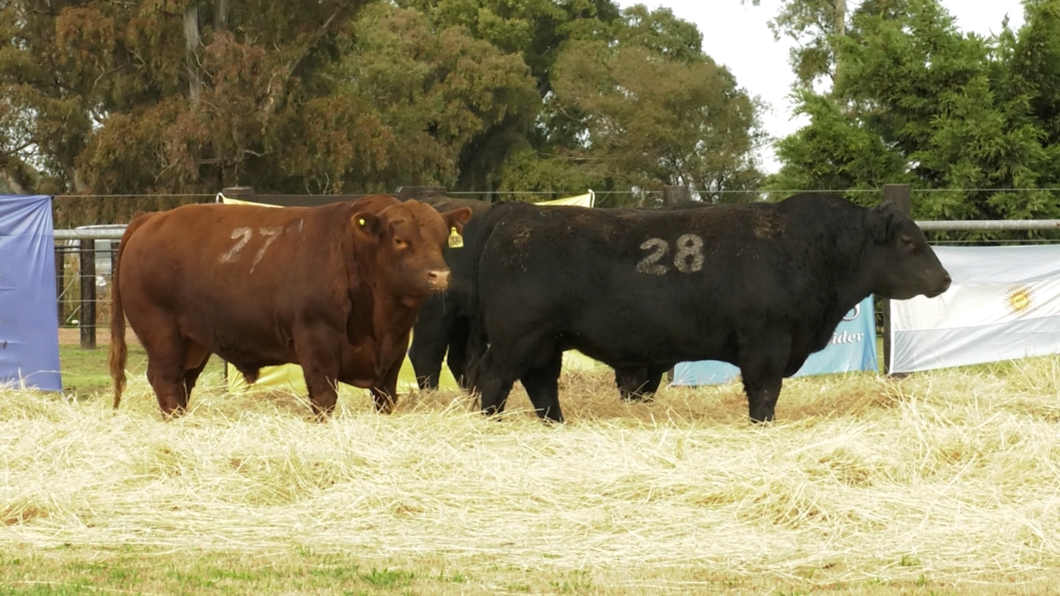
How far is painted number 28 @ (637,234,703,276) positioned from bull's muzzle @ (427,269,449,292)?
1.10m

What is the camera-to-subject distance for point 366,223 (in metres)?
7.66

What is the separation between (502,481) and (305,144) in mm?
20846

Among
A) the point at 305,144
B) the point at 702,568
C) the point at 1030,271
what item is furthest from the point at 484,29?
the point at 702,568

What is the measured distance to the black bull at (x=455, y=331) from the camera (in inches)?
341

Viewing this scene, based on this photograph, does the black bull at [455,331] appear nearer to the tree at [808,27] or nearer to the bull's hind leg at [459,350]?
the bull's hind leg at [459,350]

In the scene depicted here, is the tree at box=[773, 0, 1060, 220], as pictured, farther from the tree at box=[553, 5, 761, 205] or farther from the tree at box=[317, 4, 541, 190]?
the tree at box=[553, 5, 761, 205]

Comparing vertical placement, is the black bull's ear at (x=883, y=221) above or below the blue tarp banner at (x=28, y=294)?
above

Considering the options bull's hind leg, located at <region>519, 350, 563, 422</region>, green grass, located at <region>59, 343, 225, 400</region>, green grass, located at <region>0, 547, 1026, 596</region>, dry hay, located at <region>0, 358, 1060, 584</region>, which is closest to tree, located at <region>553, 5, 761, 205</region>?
green grass, located at <region>59, 343, 225, 400</region>

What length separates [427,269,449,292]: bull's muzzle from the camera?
7.44 metres

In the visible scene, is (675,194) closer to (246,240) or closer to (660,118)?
(246,240)

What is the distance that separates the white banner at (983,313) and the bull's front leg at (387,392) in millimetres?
4494

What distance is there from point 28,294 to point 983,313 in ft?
22.9

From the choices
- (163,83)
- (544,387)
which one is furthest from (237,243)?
(163,83)

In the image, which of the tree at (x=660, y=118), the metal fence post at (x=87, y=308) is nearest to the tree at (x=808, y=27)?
the tree at (x=660, y=118)
